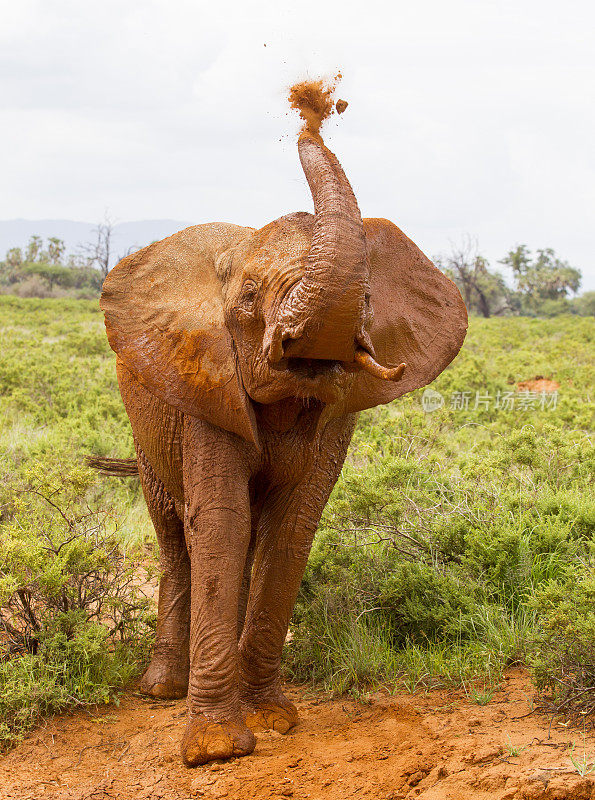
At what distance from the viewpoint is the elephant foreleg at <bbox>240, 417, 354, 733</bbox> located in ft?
13.8

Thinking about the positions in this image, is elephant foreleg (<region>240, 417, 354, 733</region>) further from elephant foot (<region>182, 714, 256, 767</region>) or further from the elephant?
elephant foot (<region>182, 714, 256, 767</region>)

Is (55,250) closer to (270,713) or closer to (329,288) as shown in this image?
(270,713)

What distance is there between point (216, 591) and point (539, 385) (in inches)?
449

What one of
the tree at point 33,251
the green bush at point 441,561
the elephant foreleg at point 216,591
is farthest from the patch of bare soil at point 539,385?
the tree at point 33,251

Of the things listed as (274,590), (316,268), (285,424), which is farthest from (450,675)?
(316,268)

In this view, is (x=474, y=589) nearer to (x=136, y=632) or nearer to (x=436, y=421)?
(x=136, y=632)

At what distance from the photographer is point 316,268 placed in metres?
2.99

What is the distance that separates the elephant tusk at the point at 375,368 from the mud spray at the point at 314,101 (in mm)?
920

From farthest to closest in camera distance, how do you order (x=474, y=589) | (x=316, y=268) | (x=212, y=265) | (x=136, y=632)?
(x=136, y=632) < (x=474, y=589) < (x=212, y=265) < (x=316, y=268)

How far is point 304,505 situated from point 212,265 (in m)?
1.17

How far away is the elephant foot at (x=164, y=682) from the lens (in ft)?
15.9

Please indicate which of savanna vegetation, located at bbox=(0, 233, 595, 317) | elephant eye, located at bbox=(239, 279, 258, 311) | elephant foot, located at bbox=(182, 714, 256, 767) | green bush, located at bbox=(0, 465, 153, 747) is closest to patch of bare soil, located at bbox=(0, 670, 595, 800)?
elephant foot, located at bbox=(182, 714, 256, 767)

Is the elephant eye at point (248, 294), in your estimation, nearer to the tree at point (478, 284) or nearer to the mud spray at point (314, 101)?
the mud spray at point (314, 101)

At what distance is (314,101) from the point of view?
353 centimetres
